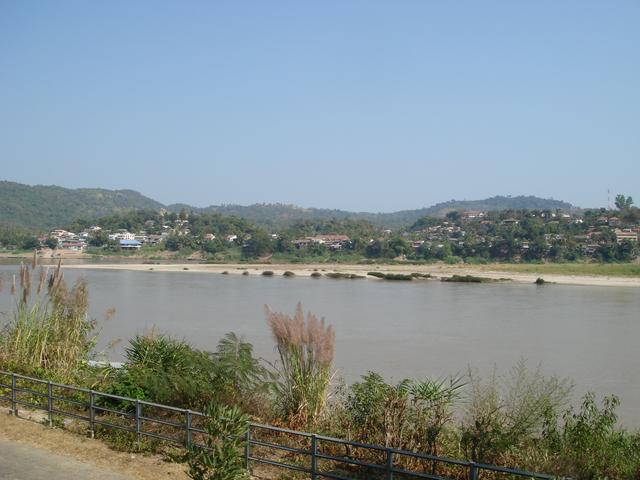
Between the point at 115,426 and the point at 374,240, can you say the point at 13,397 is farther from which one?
the point at 374,240

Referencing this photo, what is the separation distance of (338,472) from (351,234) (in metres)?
113

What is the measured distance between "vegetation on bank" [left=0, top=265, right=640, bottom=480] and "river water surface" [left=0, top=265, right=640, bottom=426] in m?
6.87

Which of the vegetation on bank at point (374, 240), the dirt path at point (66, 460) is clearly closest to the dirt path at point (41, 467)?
the dirt path at point (66, 460)

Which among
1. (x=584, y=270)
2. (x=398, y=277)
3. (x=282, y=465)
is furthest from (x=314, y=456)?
(x=584, y=270)

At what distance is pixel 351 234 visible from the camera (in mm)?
120125

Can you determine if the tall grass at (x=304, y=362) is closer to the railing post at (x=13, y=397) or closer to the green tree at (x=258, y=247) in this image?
the railing post at (x=13, y=397)

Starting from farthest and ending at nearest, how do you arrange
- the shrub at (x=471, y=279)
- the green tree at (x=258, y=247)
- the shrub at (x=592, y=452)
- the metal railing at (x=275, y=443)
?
the green tree at (x=258, y=247)
the shrub at (x=471, y=279)
the shrub at (x=592, y=452)
the metal railing at (x=275, y=443)

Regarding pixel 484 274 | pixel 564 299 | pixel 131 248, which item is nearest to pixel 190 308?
pixel 564 299

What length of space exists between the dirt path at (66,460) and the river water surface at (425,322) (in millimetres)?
9249

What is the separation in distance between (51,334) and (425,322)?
2287 cm

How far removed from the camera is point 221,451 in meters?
5.23

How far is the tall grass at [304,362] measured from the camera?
28.3ft

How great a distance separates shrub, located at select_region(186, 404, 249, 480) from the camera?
17.0 feet

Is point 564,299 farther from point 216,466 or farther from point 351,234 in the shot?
point 351,234
